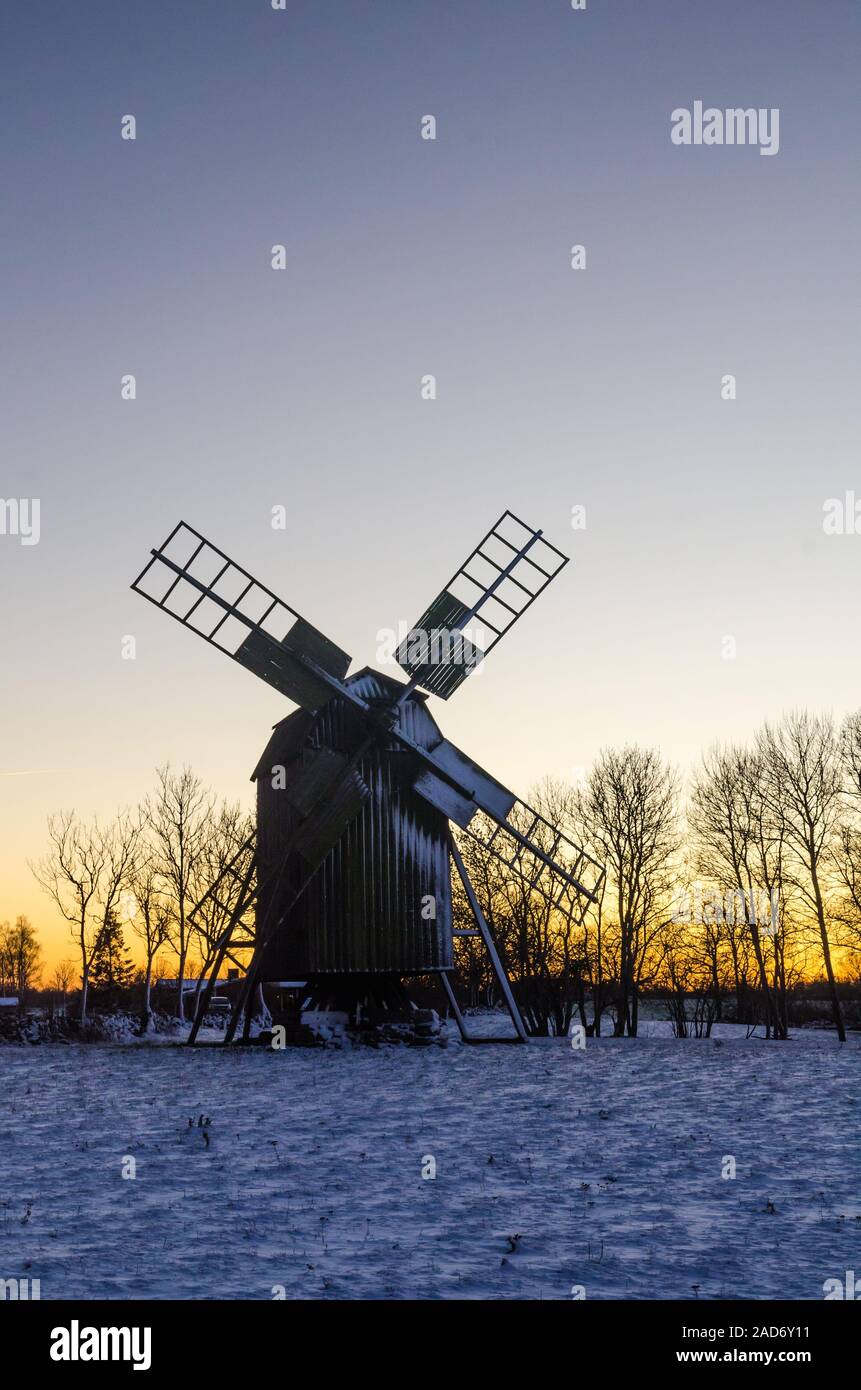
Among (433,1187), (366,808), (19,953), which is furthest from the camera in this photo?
(19,953)

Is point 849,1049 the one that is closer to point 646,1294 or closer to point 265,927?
point 265,927

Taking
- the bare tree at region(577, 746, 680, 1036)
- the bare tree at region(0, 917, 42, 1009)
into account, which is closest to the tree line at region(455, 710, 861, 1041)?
the bare tree at region(577, 746, 680, 1036)

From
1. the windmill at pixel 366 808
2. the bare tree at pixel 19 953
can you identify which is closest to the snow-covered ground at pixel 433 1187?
the windmill at pixel 366 808

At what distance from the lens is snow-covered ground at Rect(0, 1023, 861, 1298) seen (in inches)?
332

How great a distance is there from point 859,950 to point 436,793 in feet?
69.3

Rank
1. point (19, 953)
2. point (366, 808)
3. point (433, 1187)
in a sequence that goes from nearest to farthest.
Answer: point (433, 1187) → point (366, 808) → point (19, 953)

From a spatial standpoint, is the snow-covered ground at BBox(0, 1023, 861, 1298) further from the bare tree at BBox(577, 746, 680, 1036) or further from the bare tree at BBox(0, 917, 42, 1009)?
the bare tree at BBox(0, 917, 42, 1009)

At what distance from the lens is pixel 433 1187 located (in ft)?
38.1

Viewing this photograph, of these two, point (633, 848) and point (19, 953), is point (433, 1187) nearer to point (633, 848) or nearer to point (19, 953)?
point (633, 848)

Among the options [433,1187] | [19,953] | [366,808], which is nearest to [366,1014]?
[366,808]

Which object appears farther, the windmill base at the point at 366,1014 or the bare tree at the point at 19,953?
the bare tree at the point at 19,953

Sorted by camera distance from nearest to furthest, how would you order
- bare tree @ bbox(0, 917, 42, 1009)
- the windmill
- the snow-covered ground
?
1. the snow-covered ground
2. the windmill
3. bare tree @ bbox(0, 917, 42, 1009)

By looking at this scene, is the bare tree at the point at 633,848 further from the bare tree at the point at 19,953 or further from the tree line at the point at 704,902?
the bare tree at the point at 19,953

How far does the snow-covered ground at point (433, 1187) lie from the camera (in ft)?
27.7
